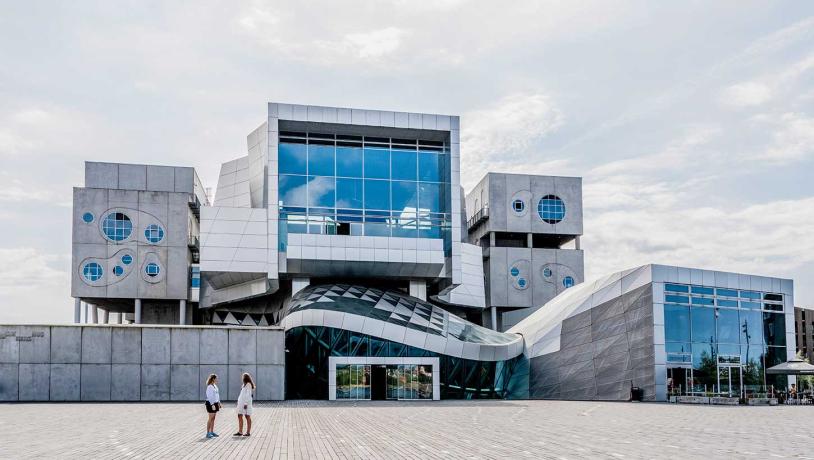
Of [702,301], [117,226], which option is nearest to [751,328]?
[702,301]

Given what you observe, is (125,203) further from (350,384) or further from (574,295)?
(574,295)

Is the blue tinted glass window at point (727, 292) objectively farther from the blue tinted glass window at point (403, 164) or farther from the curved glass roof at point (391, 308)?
the blue tinted glass window at point (403, 164)

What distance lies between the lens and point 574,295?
155ft

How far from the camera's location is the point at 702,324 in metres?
39.2

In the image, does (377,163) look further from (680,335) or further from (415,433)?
(415,433)

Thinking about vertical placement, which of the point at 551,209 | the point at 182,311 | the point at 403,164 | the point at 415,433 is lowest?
the point at 415,433

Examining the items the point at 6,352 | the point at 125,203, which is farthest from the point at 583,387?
the point at 125,203

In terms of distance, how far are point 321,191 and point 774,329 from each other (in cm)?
2677

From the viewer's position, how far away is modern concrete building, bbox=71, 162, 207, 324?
61.5 metres

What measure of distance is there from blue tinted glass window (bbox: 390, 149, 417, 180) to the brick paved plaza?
25.1 meters

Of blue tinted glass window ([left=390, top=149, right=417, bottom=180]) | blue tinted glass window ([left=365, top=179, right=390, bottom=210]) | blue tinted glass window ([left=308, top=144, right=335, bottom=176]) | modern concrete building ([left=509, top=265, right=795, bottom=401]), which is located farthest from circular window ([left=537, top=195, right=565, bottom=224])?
modern concrete building ([left=509, top=265, right=795, bottom=401])

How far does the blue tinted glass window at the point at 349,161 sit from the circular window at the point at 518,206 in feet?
72.2

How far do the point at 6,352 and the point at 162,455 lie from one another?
23847mm

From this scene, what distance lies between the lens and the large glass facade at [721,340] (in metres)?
38.4
